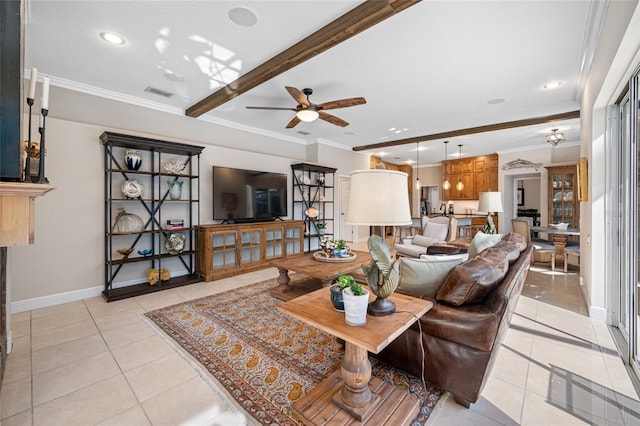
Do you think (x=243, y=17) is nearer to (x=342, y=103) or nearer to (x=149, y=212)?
(x=342, y=103)

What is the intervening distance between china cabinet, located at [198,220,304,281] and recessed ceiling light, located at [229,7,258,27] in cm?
296

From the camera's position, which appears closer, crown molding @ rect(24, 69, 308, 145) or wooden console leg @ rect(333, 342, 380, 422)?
wooden console leg @ rect(333, 342, 380, 422)

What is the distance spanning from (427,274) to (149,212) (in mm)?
3980

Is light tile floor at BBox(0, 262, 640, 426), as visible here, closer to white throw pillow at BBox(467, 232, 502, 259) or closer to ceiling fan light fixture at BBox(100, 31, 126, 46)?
white throw pillow at BBox(467, 232, 502, 259)

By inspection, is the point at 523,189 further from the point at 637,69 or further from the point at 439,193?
the point at 637,69

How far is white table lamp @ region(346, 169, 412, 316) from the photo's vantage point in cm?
148

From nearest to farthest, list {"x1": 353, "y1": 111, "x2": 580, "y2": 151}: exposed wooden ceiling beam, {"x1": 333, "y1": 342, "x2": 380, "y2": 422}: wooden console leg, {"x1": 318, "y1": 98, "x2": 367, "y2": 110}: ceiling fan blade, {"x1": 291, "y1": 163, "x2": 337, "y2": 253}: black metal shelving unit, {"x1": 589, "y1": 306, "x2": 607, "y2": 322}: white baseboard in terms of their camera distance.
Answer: {"x1": 333, "y1": 342, "x2": 380, "y2": 422}: wooden console leg < {"x1": 589, "y1": 306, "x2": 607, "y2": 322}: white baseboard < {"x1": 318, "y1": 98, "x2": 367, "y2": 110}: ceiling fan blade < {"x1": 353, "y1": 111, "x2": 580, "y2": 151}: exposed wooden ceiling beam < {"x1": 291, "y1": 163, "x2": 337, "y2": 253}: black metal shelving unit

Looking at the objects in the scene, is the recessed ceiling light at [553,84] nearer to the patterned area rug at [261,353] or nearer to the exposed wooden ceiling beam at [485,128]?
the exposed wooden ceiling beam at [485,128]

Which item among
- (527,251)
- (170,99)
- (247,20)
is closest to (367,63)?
(247,20)

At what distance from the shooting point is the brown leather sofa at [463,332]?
5.24 ft

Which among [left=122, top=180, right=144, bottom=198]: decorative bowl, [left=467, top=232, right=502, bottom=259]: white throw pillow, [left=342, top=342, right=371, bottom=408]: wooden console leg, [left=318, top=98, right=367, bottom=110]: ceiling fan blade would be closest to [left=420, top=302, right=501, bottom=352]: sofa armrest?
[left=342, top=342, right=371, bottom=408]: wooden console leg

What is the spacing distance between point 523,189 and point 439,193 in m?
3.74

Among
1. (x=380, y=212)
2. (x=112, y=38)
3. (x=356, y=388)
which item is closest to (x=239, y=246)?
(x=112, y=38)

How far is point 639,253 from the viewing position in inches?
88.3
